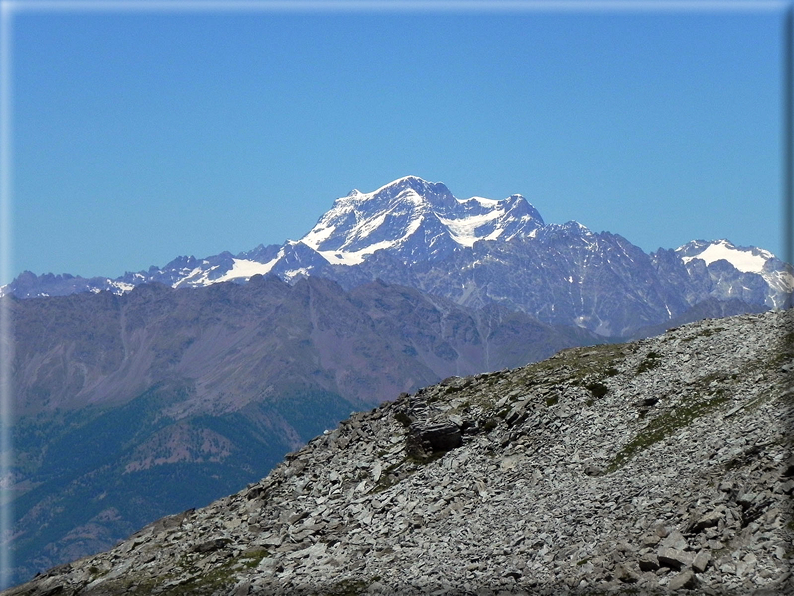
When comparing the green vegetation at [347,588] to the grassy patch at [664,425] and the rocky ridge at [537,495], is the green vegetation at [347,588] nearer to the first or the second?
the rocky ridge at [537,495]

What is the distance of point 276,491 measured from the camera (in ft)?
264

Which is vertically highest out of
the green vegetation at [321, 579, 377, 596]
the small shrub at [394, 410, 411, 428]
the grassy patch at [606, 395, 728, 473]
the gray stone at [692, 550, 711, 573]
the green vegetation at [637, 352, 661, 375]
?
the green vegetation at [637, 352, 661, 375]

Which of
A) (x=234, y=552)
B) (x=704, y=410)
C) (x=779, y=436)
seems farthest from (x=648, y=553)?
(x=234, y=552)

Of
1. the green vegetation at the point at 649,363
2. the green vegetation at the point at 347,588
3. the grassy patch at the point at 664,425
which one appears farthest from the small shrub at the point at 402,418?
the green vegetation at the point at 347,588

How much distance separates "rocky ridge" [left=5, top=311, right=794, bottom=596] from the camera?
47.9 m

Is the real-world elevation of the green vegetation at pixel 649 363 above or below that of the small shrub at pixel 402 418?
above

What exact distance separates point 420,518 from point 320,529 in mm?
8838

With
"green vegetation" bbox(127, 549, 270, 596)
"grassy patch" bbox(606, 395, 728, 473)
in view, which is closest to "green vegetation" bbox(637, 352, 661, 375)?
"grassy patch" bbox(606, 395, 728, 473)

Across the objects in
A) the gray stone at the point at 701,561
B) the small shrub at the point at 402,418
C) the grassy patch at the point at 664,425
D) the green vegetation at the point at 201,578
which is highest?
the grassy patch at the point at 664,425

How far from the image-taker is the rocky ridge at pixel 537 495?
1885 inches

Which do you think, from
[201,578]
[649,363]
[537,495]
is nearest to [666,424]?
[537,495]

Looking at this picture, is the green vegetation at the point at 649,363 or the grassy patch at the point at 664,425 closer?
the grassy patch at the point at 664,425

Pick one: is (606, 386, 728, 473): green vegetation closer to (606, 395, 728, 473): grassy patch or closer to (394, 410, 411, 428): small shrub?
(606, 395, 728, 473): grassy patch

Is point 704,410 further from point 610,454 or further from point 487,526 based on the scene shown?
point 487,526
